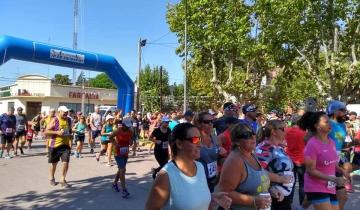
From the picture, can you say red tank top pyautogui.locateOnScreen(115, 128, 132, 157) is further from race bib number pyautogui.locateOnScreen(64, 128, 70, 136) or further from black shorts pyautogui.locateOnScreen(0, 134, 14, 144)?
black shorts pyautogui.locateOnScreen(0, 134, 14, 144)

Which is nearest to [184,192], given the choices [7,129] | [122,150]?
[122,150]

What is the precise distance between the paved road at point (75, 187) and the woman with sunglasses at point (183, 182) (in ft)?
14.6

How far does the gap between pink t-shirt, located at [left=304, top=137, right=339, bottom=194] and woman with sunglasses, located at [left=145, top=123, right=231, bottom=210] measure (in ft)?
5.99

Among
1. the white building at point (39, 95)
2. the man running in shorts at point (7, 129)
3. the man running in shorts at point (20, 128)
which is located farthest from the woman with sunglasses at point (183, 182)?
the white building at point (39, 95)

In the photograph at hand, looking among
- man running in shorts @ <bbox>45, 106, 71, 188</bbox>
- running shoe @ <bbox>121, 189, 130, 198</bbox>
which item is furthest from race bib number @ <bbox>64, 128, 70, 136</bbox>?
running shoe @ <bbox>121, 189, 130, 198</bbox>

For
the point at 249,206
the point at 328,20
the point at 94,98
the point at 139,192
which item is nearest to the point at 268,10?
the point at 328,20

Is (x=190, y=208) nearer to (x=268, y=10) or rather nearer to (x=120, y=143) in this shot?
(x=120, y=143)

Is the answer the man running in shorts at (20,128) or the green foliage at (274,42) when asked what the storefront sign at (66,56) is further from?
the green foliage at (274,42)

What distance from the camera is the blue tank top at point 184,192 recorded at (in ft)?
8.84

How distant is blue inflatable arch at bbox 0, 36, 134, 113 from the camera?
1417 cm

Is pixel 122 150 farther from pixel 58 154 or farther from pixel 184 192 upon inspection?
pixel 184 192

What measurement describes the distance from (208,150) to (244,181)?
5.29ft

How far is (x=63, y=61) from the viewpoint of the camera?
16500mm

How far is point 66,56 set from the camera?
16.5 metres
